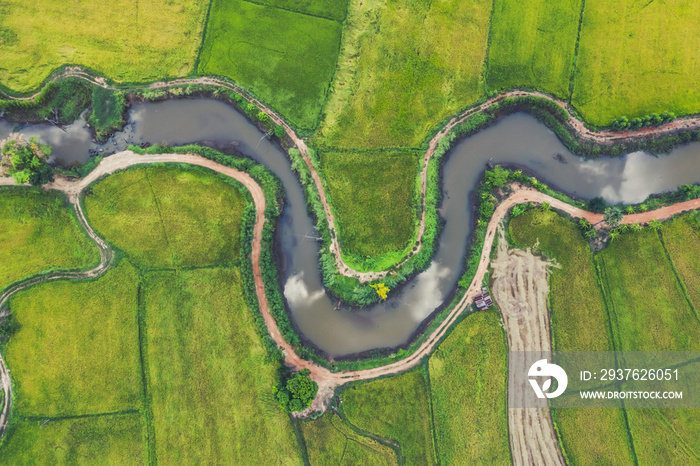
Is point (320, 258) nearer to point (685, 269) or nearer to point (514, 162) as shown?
point (514, 162)

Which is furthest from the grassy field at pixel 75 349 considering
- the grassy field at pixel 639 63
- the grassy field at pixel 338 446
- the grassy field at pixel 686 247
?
the grassy field at pixel 686 247

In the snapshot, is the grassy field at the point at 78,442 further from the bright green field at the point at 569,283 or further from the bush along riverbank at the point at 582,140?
the bush along riverbank at the point at 582,140

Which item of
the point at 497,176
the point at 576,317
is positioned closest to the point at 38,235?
the point at 497,176

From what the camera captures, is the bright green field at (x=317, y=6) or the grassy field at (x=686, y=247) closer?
the grassy field at (x=686, y=247)

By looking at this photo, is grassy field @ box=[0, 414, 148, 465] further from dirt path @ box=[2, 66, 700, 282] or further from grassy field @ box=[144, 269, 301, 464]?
dirt path @ box=[2, 66, 700, 282]

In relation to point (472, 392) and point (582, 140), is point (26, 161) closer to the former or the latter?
point (472, 392)

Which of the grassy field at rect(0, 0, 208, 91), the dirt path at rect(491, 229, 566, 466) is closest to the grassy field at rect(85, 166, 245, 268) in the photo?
the grassy field at rect(0, 0, 208, 91)
